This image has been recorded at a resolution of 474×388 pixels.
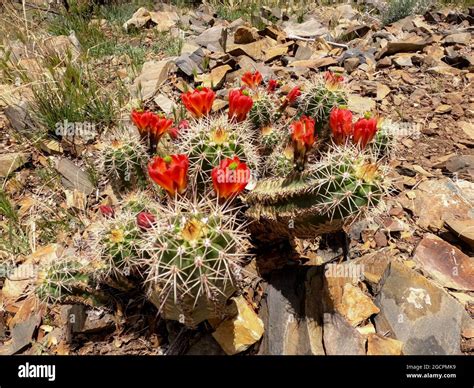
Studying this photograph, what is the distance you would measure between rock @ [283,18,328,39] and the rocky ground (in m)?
0.33

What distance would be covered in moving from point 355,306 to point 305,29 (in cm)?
560

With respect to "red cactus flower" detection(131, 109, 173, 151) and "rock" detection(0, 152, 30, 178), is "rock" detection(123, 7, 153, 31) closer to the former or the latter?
"rock" detection(0, 152, 30, 178)

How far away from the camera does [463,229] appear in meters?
3.17

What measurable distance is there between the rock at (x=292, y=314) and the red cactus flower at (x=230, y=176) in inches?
36.3

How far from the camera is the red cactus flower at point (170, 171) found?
216cm

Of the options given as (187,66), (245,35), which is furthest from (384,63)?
(187,66)

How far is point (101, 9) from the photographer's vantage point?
7.73 m

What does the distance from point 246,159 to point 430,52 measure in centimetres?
468

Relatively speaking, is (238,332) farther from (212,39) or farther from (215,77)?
(212,39)

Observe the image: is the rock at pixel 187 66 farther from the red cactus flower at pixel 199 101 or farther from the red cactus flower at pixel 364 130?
the red cactus flower at pixel 364 130

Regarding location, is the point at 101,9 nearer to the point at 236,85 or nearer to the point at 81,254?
the point at 236,85

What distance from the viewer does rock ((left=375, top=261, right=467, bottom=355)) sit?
2.53 meters

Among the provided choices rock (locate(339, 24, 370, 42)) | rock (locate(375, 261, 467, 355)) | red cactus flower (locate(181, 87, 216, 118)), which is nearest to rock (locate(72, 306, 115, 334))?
red cactus flower (locate(181, 87, 216, 118))

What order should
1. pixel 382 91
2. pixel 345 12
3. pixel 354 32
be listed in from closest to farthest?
pixel 382 91
pixel 354 32
pixel 345 12
